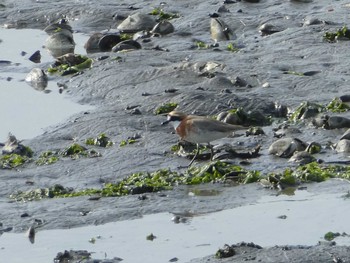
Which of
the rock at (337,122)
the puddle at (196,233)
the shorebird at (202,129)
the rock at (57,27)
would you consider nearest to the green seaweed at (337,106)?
the rock at (337,122)

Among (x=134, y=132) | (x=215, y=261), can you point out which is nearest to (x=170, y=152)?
(x=134, y=132)

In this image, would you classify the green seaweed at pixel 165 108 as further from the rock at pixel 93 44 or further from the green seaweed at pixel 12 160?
the rock at pixel 93 44

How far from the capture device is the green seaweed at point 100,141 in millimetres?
12732

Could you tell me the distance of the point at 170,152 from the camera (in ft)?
40.1

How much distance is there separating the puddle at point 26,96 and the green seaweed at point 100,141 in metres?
0.91

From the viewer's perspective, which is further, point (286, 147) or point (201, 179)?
point (286, 147)

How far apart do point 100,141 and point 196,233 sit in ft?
11.5

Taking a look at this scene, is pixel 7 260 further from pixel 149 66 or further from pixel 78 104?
pixel 149 66

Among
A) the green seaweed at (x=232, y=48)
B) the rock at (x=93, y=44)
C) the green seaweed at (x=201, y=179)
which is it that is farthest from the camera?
the rock at (x=93, y=44)

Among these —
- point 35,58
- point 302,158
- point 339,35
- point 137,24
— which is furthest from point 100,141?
point 137,24

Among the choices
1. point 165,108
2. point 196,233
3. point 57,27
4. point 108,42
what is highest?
point 196,233

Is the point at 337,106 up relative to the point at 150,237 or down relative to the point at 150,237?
down

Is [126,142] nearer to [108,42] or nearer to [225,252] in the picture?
[225,252]

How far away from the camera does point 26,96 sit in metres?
15.3
